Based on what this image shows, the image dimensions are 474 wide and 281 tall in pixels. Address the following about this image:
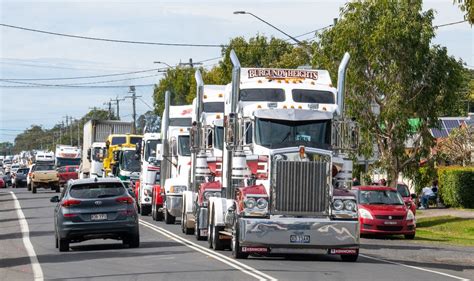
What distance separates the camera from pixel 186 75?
8494 centimetres

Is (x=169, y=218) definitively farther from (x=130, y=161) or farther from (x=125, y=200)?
(x=130, y=161)

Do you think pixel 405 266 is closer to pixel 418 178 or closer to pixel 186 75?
pixel 418 178

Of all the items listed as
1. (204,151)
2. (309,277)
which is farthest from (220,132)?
(309,277)

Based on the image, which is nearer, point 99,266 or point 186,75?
point 99,266

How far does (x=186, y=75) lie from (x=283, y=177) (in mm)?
62938

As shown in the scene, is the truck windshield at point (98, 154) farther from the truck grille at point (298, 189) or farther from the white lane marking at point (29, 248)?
the truck grille at point (298, 189)

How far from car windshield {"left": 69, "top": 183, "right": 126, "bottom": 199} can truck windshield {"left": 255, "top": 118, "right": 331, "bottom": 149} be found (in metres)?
4.47

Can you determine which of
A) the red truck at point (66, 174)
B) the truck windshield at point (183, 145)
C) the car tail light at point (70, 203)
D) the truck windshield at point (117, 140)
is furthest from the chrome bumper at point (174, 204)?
the red truck at point (66, 174)

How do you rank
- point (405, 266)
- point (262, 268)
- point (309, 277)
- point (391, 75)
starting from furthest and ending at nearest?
1. point (391, 75)
2. point (405, 266)
3. point (262, 268)
4. point (309, 277)

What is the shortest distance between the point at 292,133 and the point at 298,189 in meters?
1.45

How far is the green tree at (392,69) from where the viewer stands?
41.5m

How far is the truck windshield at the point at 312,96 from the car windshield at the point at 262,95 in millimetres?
298

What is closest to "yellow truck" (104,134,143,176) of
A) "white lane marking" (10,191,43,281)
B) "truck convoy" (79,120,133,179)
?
"truck convoy" (79,120,133,179)

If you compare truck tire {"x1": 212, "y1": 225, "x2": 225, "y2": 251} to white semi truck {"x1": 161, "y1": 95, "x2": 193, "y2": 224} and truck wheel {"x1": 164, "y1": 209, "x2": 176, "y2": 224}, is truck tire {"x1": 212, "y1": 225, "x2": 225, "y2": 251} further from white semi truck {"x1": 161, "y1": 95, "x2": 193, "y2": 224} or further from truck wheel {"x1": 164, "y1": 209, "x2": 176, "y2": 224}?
truck wheel {"x1": 164, "y1": 209, "x2": 176, "y2": 224}
